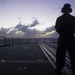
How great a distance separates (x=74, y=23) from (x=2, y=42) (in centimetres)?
3487

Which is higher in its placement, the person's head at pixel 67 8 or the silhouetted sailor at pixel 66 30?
the person's head at pixel 67 8

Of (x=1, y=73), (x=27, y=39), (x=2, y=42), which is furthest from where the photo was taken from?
(x=27, y=39)

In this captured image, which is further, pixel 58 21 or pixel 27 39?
pixel 27 39

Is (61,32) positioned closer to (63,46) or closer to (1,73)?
(63,46)

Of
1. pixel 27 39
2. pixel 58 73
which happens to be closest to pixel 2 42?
pixel 27 39

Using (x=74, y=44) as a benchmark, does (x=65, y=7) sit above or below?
above

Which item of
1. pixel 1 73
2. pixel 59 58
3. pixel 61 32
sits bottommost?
pixel 1 73

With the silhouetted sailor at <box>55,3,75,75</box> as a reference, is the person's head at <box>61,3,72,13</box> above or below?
above

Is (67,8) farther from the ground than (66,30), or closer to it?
farther from the ground

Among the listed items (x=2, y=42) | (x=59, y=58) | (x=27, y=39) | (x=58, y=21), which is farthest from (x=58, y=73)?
(x=27, y=39)

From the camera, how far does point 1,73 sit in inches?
362

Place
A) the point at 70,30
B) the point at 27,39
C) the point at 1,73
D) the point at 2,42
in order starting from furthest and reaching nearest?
the point at 27,39 → the point at 2,42 → the point at 1,73 → the point at 70,30

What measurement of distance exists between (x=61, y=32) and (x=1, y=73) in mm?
2881

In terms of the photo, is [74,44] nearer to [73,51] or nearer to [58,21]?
[73,51]
